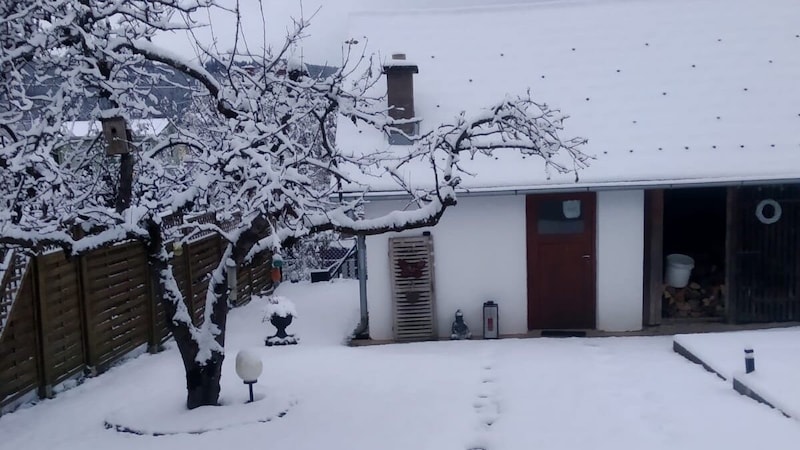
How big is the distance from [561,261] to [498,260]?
36.5 inches

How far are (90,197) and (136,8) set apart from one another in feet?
5.97

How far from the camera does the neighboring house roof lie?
10.4 metres

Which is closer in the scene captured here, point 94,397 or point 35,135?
point 35,135

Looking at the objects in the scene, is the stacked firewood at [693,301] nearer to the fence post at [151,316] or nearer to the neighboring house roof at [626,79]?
the neighboring house roof at [626,79]

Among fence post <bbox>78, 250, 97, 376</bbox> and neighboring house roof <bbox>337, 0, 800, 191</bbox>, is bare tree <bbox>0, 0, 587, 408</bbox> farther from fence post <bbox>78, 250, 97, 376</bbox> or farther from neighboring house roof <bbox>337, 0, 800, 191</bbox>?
neighboring house roof <bbox>337, 0, 800, 191</bbox>

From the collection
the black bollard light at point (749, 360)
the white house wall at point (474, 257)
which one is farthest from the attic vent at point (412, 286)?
the black bollard light at point (749, 360)

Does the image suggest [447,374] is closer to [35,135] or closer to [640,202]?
[640,202]

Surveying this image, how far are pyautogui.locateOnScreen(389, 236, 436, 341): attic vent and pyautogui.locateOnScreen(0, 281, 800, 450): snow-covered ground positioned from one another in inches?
15.3

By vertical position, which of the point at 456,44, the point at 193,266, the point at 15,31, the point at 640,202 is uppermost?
the point at 456,44

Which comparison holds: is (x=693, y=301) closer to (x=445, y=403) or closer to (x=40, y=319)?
(x=445, y=403)

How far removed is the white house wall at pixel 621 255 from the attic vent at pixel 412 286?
248 centimetres


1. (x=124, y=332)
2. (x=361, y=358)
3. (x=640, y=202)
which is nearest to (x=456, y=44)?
(x=640, y=202)

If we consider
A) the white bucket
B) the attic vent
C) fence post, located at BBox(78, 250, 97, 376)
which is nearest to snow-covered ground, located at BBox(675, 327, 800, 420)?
the white bucket

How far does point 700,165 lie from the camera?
10289 mm
